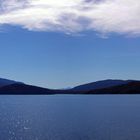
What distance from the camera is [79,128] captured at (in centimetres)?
9194

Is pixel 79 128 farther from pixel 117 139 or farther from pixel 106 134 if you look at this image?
pixel 117 139

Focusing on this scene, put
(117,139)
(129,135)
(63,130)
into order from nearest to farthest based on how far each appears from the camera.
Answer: (117,139) < (129,135) < (63,130)

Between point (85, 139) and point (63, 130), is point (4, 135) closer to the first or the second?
point (63, 130)

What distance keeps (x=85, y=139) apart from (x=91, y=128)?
17730mm

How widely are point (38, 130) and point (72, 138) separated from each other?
16.0 metres

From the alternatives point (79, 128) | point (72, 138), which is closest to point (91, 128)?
point (79, 128)

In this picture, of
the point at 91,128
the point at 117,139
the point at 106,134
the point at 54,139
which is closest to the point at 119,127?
the point at 91,128

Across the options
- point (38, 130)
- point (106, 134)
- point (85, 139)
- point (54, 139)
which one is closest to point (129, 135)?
point (106, 134)

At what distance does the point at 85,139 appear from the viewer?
74062 millimetres

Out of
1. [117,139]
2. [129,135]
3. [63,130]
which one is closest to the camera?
[117,139]

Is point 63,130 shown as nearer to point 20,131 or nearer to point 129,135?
point 20,131

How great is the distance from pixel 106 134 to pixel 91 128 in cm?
1154

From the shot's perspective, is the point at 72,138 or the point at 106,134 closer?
the point at 72,138

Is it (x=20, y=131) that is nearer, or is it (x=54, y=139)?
(x=54, y=139)
